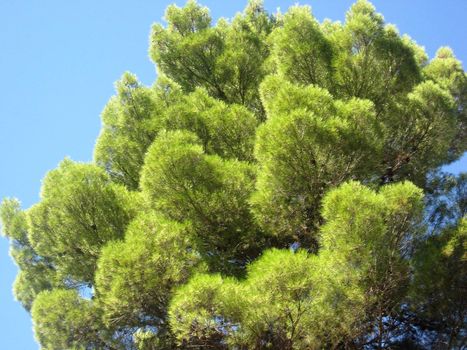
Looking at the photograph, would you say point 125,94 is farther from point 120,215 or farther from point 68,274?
point 68,274

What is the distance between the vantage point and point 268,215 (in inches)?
235

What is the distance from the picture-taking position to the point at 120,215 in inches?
255

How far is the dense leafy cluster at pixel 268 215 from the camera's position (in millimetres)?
4812

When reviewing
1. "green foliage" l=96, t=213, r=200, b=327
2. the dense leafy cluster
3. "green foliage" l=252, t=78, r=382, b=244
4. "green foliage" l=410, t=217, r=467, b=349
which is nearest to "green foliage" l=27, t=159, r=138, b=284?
the dense leafy cluster

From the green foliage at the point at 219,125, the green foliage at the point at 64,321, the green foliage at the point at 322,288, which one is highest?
the green foliage at the point at 219,125

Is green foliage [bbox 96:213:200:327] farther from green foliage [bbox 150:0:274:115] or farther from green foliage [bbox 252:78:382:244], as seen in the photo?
green foliage [bbox 150:0:274:115]

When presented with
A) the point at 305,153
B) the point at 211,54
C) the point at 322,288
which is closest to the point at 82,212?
the point at 305,153

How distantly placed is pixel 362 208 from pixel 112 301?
8.98 feet

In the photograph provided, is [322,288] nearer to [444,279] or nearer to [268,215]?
[268,215]

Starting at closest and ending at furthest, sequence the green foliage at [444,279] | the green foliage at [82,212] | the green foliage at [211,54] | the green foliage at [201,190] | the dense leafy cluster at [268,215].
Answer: the dense leafy cluster at [268,215] < the green foliage at [444,279] < the green foliage at [201,190] < the green foliage at [82,212] < the green foliage at [211,54]

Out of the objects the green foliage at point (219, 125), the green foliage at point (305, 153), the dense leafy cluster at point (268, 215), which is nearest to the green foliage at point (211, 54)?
the dense leafy cluster at point (268, 215)

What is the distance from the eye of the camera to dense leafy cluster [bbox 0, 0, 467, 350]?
4.81m

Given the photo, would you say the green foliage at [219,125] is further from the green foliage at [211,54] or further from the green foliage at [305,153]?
the green foliage at [211,54]

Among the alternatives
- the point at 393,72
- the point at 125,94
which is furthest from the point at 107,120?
the point at 393,72
